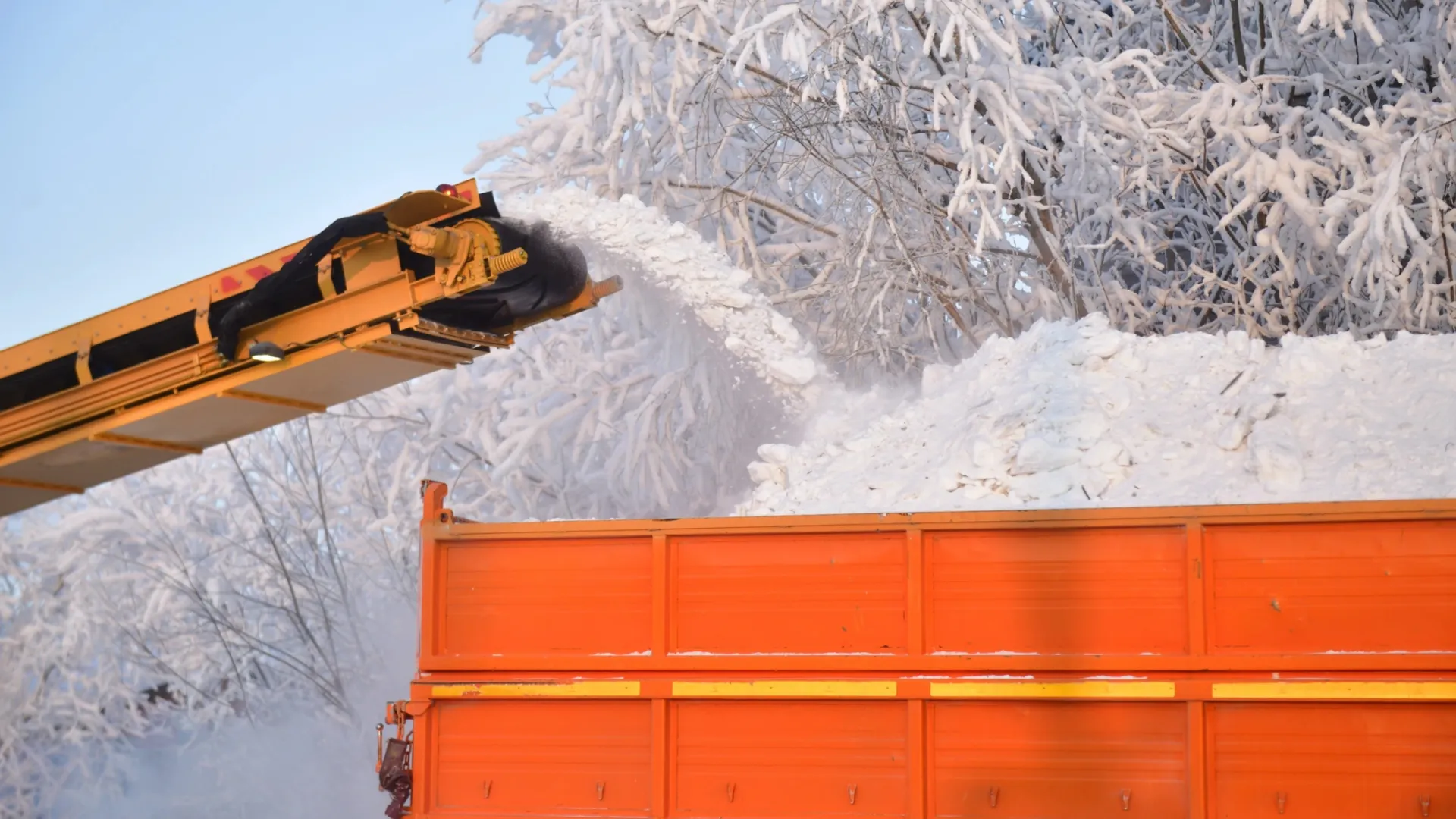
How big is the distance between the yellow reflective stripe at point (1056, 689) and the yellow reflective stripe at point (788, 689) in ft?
0.70

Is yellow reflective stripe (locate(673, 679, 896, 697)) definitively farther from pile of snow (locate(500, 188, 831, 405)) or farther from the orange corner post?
pile of snow (locate(500, 188, 831, 405))

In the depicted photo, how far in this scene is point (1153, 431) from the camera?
6.91 meters

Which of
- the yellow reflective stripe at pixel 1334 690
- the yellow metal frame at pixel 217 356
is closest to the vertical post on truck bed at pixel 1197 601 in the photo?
the yellow reflective stripe at pixel 1334 690

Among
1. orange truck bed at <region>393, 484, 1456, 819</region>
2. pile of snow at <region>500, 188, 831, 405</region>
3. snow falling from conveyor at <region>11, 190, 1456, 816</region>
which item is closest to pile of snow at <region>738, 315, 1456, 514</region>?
snow falling from conveyor at <region>11, 190, 1456, 816</region>

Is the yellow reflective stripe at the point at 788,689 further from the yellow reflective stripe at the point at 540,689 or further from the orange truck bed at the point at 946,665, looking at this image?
the yellow reflective stripe at the point at 540,689

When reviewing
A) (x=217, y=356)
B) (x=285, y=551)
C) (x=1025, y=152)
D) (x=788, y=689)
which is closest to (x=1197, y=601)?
(x=788, y=689)

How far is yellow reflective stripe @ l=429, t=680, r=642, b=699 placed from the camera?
17.3 ft

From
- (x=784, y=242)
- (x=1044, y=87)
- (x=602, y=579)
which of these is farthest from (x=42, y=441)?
(x=784, y=242)

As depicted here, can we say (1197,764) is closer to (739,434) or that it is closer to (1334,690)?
(1334,690)

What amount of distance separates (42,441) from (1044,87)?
729 cm

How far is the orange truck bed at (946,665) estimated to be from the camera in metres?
4.80

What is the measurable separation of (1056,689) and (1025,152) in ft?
25.0

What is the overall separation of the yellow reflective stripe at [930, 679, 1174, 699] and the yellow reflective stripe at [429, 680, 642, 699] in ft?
3.78

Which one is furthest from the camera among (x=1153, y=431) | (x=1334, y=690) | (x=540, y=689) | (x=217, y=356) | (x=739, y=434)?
(x=739, y=434)
